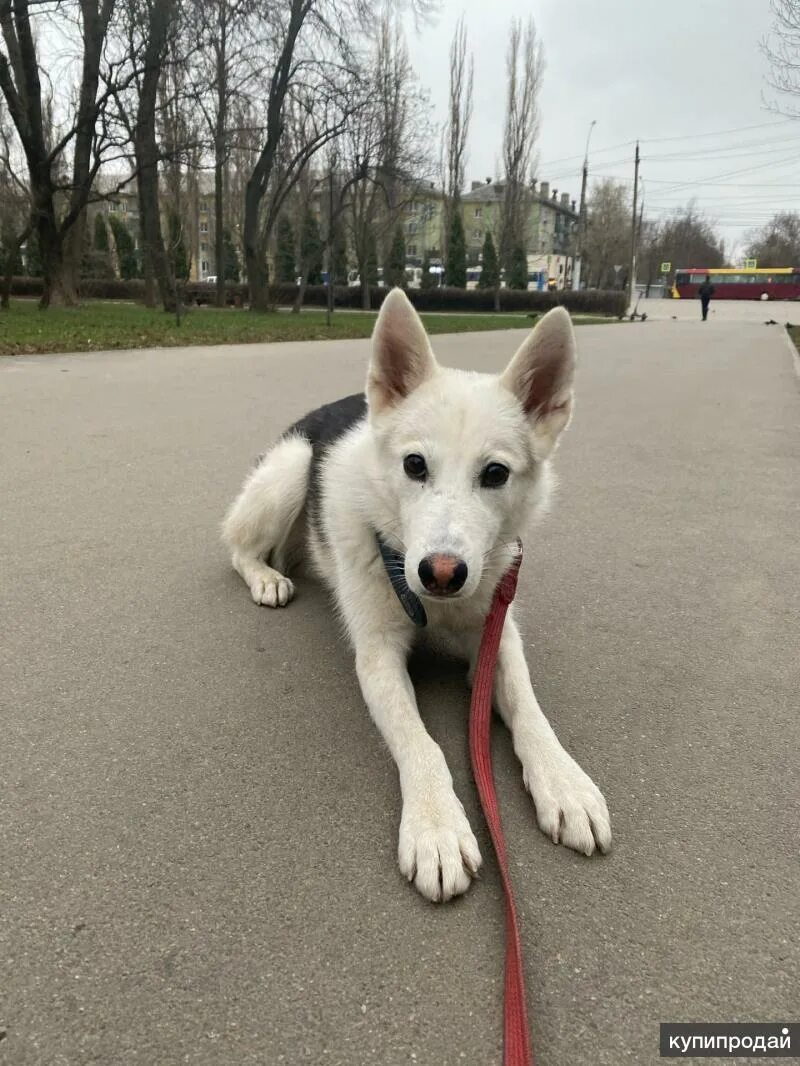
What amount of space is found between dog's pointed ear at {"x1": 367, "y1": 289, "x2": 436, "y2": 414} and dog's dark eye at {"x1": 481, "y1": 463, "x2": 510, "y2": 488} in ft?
1.58

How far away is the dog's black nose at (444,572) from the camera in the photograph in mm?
1745

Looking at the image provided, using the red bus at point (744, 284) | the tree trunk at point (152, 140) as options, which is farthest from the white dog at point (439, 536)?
the red bus at point (744, 284)

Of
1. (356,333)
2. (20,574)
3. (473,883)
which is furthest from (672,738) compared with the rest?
(356,333)

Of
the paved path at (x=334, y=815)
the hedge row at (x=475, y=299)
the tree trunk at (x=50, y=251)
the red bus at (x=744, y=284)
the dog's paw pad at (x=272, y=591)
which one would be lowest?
the paved path at (x=334, y=815)

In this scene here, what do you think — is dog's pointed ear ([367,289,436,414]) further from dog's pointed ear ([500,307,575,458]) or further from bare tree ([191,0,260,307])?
bare tree ([191,0,260,307])

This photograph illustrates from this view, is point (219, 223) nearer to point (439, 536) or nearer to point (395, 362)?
point (395, 362)

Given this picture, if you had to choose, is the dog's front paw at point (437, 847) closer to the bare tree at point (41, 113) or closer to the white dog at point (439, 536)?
the white dog at point (439, 536)

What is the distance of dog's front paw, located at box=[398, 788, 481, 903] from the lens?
1.54 m

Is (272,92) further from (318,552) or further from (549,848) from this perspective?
(549,848)

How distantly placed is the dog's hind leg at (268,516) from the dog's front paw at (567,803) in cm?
155

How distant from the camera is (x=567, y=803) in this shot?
1750mm

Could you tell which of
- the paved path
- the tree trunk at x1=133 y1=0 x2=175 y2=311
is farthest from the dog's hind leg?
the tree trunk at x1=133 y1=0 x2=175 y2=311

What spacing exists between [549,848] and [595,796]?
0.18 meters

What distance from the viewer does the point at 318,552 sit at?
122 inches
